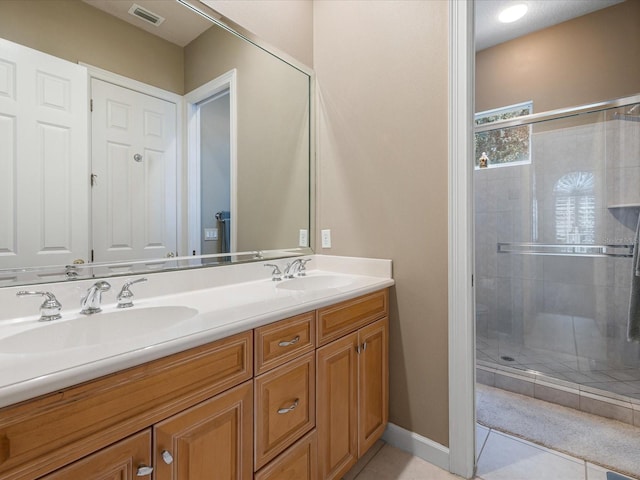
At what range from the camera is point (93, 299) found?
3.34 feet

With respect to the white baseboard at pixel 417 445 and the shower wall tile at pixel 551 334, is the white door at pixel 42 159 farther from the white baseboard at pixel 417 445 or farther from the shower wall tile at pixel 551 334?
the shower wall tile at pixel 551 334

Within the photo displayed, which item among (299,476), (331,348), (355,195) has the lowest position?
(299,476)

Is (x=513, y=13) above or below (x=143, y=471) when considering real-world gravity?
above

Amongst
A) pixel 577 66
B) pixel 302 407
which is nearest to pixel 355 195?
pixel 302 407

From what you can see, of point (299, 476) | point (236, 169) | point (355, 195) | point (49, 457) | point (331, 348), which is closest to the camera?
point (49, 457)

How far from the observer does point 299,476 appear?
1095 mm

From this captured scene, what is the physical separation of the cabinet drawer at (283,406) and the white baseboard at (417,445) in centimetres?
72

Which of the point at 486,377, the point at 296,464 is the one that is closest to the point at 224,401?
the point at 296,464

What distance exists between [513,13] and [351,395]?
2.87 m

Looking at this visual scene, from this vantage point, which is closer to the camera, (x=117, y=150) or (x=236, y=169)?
(x=117, y=150)

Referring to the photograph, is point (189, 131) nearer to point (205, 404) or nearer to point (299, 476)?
point (205, 404)

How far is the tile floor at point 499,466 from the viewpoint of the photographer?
1.43 m

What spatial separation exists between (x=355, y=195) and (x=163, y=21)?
114 cm

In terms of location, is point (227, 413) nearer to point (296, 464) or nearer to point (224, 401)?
point (224, 401)
